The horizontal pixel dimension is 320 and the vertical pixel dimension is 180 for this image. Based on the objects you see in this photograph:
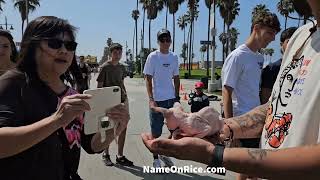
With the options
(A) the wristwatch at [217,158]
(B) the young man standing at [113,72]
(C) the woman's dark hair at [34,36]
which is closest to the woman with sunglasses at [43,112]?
(C) the woman's dark hair at [34,36]

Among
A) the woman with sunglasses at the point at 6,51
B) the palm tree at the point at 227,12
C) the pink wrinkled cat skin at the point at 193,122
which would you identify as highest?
the palm tree at the point at 227,12

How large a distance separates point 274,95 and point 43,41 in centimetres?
141

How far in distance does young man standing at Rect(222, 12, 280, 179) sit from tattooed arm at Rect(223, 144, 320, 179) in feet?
11.0

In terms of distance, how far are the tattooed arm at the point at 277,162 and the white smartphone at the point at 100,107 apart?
3.75 feet

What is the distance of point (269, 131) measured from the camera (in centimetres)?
220

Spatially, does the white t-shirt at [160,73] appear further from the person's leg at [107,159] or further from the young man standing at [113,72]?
the person's leg at [107,159]

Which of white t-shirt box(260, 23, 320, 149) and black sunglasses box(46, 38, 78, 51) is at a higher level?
black sunglasses box(46, 38, 78, 51)

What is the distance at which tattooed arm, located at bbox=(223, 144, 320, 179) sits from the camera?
1618 mm

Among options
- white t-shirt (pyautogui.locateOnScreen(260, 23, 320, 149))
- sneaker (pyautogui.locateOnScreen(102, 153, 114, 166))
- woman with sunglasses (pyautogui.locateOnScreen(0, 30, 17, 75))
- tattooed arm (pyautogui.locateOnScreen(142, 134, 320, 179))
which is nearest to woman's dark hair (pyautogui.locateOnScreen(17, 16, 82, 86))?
tattooed arm (pyautogui.locateOnScreen(142, 134, 320, 179))

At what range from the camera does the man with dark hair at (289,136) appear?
165 centimetres

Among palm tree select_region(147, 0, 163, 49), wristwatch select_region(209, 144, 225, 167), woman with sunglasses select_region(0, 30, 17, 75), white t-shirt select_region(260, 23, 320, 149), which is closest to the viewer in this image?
wristwatch select_region(209, 144, 225, 167)

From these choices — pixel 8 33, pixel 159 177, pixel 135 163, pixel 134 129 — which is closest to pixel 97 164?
pixel 135 163

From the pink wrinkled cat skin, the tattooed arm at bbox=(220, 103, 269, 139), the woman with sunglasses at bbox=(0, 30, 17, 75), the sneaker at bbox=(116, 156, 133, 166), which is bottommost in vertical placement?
the sneaker at bbox=(116, 156, 133, 166)

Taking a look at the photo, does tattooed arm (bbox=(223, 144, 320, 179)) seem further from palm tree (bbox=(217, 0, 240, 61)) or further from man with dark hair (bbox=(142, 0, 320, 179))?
palm tree (bbox=(217, 0, 240, 61))
